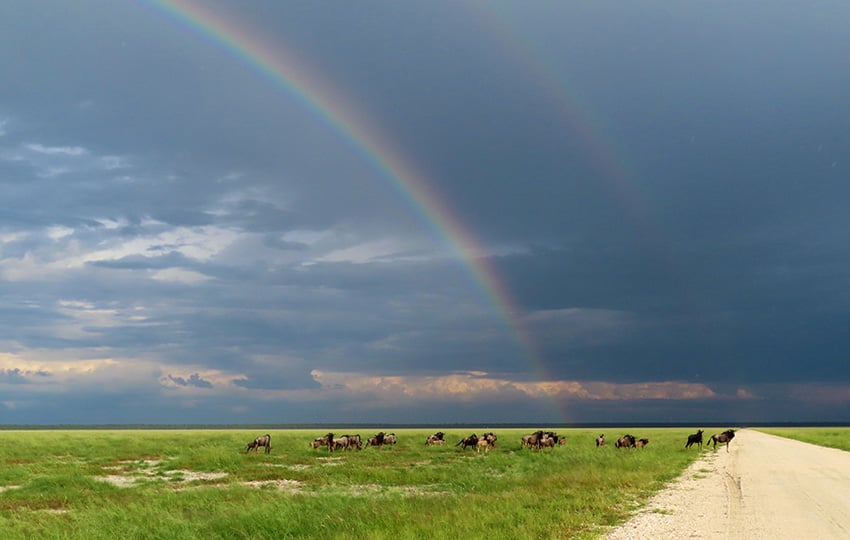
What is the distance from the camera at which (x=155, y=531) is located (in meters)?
18.1

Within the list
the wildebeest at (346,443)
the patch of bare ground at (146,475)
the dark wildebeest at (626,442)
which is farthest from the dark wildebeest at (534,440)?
the patch of bare ground at (146,475)

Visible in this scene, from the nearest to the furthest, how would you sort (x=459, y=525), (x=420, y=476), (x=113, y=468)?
(x=459, y=525) → (x=420, y=476) → (x=113, y=468)

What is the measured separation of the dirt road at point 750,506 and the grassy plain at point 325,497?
975mm

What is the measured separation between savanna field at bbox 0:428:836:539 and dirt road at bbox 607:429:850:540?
0.98 m

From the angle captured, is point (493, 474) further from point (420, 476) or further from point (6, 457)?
point (6, 457)

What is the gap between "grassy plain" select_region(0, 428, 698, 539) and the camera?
57.8 feet

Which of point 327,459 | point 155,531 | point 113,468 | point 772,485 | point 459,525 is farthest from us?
point 327,459

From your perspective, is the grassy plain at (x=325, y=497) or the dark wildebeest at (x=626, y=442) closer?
the grassy plain at (x=325, y=497)

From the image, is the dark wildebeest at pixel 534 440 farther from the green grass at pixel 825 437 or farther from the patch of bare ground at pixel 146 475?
the green grass at pixel 825 437

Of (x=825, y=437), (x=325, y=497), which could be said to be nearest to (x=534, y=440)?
(x=325, y=497)

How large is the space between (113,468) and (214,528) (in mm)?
25743

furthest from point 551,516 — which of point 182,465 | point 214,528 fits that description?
point 182,465

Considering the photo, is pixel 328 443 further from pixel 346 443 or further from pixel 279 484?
pixel 279 484

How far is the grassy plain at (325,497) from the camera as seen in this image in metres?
17.6
